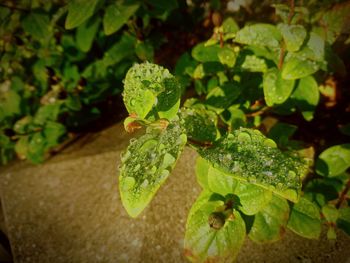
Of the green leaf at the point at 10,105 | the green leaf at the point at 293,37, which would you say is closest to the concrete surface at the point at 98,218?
the green leaf at the point at 10,105

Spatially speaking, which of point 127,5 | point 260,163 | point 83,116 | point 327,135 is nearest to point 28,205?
point 83,116

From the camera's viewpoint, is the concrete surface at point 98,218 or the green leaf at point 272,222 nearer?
the green leaf at point 272,222

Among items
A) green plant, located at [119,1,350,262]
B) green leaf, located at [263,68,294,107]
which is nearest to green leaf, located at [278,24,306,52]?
green plant, located at [119,1,350,262]

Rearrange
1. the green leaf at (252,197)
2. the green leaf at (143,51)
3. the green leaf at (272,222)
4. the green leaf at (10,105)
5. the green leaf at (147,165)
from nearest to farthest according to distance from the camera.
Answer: the green leaf at (147,165), the green leaf at (252,197), the green leaf at (272,222), the green leaf at (143,51), the green leaf at (10,105)

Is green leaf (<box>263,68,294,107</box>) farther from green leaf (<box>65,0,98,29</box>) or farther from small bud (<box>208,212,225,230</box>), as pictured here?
green leaf (<box>65,0,98,29</box>)

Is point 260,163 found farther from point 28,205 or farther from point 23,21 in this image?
point 23,21

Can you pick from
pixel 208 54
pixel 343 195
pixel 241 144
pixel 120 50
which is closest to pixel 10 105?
pixel 120 50

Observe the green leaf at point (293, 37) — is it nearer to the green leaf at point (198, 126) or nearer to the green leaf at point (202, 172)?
the green leaf at point (198, 126)
